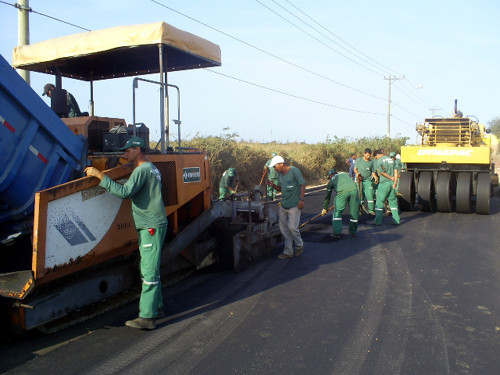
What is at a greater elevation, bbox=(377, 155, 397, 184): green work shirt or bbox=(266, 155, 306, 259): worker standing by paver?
bbox=(377, 155, 397, 184): green work shirt

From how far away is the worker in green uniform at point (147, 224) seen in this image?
4207 mm

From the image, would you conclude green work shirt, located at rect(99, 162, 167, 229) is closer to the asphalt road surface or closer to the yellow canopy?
the asphalt road surface

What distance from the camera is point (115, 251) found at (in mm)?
4512

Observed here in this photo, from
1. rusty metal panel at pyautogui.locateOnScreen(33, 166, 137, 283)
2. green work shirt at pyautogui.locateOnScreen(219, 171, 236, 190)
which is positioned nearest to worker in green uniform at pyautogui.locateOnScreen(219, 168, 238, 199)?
green work shirt at pyautogui.locateOnScreen(219, 171, 236, 190)

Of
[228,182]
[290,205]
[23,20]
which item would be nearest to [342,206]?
[290,205]

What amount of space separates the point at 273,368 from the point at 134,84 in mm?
3258

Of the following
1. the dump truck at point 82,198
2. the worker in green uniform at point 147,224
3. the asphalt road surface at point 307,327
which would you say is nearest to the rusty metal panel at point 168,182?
the dump truck at point 82,198

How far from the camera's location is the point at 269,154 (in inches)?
798

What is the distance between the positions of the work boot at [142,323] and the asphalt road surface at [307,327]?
0.21ft

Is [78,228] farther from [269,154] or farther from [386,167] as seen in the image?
[269,154]

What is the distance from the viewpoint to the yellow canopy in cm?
496

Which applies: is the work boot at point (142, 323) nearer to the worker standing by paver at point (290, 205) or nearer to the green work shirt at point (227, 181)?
the worker standing by paver at point (290, 205)

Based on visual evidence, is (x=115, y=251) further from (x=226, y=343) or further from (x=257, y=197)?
(x=257, y=197)

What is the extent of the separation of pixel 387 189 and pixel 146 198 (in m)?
7.37
